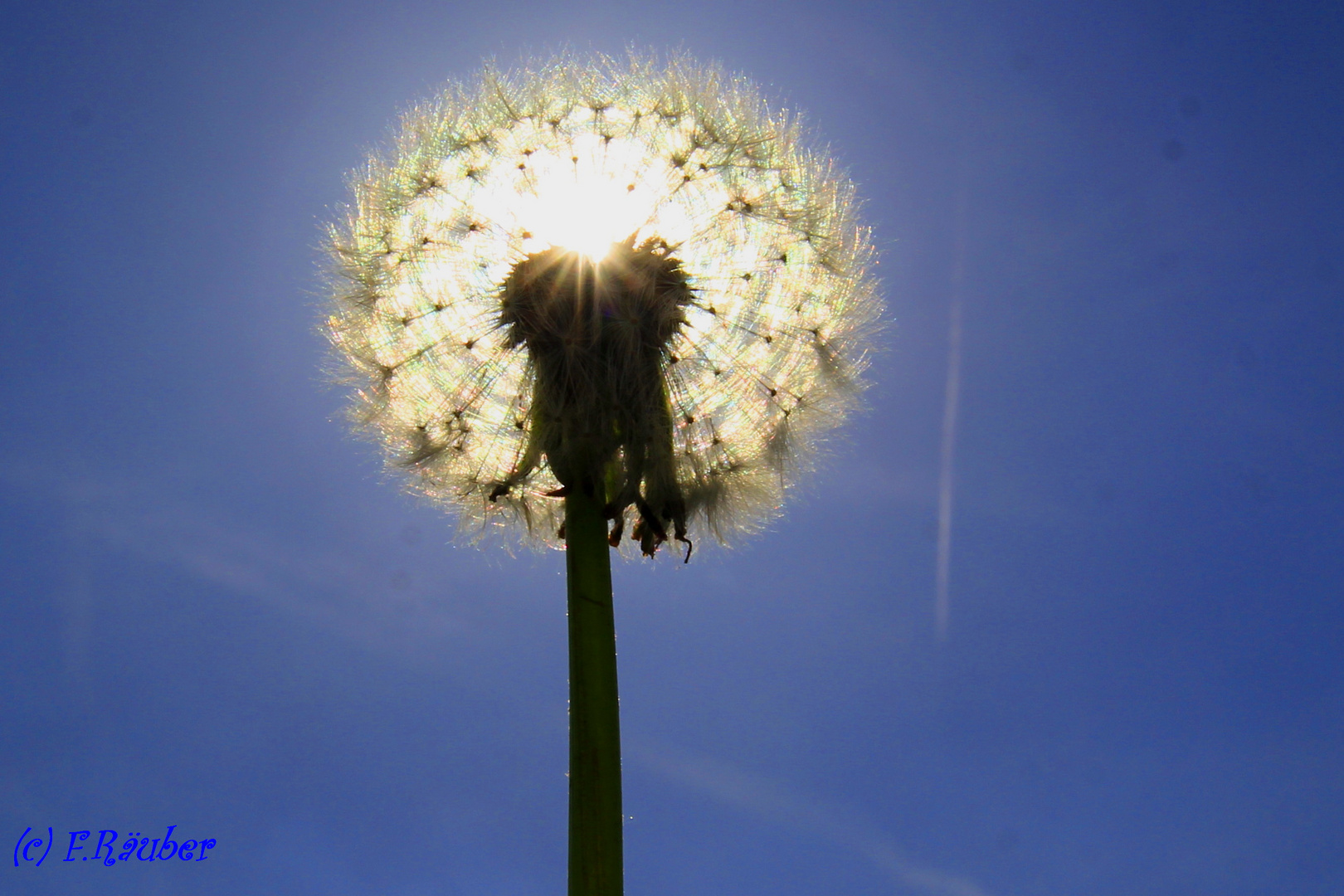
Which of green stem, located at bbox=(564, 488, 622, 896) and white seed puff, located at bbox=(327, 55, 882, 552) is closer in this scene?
green stem, located at bbox=(564, 488, 622, 896)

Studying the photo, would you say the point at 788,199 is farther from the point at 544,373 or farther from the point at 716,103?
the point at 544,373

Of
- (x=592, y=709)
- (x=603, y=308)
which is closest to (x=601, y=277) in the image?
(x=603, y=308)

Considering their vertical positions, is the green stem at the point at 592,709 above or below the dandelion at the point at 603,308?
below

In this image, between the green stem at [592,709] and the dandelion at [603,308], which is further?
the dandelion at [603,308]

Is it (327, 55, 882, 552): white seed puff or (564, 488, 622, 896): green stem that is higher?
(327, 55, 882, 552): white seed puff

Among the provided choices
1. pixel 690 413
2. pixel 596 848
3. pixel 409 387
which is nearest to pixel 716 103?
pixel 690 413
